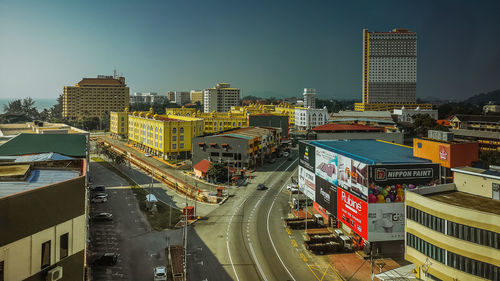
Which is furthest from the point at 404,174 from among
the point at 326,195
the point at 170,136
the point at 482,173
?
the point at 170,136

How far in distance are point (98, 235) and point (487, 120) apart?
87.9 meters

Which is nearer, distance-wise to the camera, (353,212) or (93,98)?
(353,212)

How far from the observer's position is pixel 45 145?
4088 centimetres

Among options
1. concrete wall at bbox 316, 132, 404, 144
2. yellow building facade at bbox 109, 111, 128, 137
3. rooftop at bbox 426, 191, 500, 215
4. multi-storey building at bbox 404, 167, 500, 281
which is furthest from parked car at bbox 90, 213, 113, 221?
yellow building facade at bbox 109, 111, 128, 137

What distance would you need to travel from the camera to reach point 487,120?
85438 mm

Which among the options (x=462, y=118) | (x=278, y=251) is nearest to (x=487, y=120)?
(x=462, y=118)

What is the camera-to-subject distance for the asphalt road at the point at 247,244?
25.6m

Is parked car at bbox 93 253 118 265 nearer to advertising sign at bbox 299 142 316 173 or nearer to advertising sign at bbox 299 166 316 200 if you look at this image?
advertising sign at bbox 299 166 316 200

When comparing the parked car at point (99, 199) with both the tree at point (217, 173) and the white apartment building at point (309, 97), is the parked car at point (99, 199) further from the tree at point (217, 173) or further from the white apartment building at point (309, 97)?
the white apartment building at point (309, 97)

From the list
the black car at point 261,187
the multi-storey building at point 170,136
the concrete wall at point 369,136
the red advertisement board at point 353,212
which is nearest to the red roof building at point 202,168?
the black car at point 261,187

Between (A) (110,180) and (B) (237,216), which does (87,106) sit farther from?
(B) (237,216)

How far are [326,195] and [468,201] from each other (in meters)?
15.3

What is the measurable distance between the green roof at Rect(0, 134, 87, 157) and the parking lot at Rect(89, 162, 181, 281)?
6.74m

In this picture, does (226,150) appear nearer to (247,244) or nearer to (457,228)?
(247,244)
